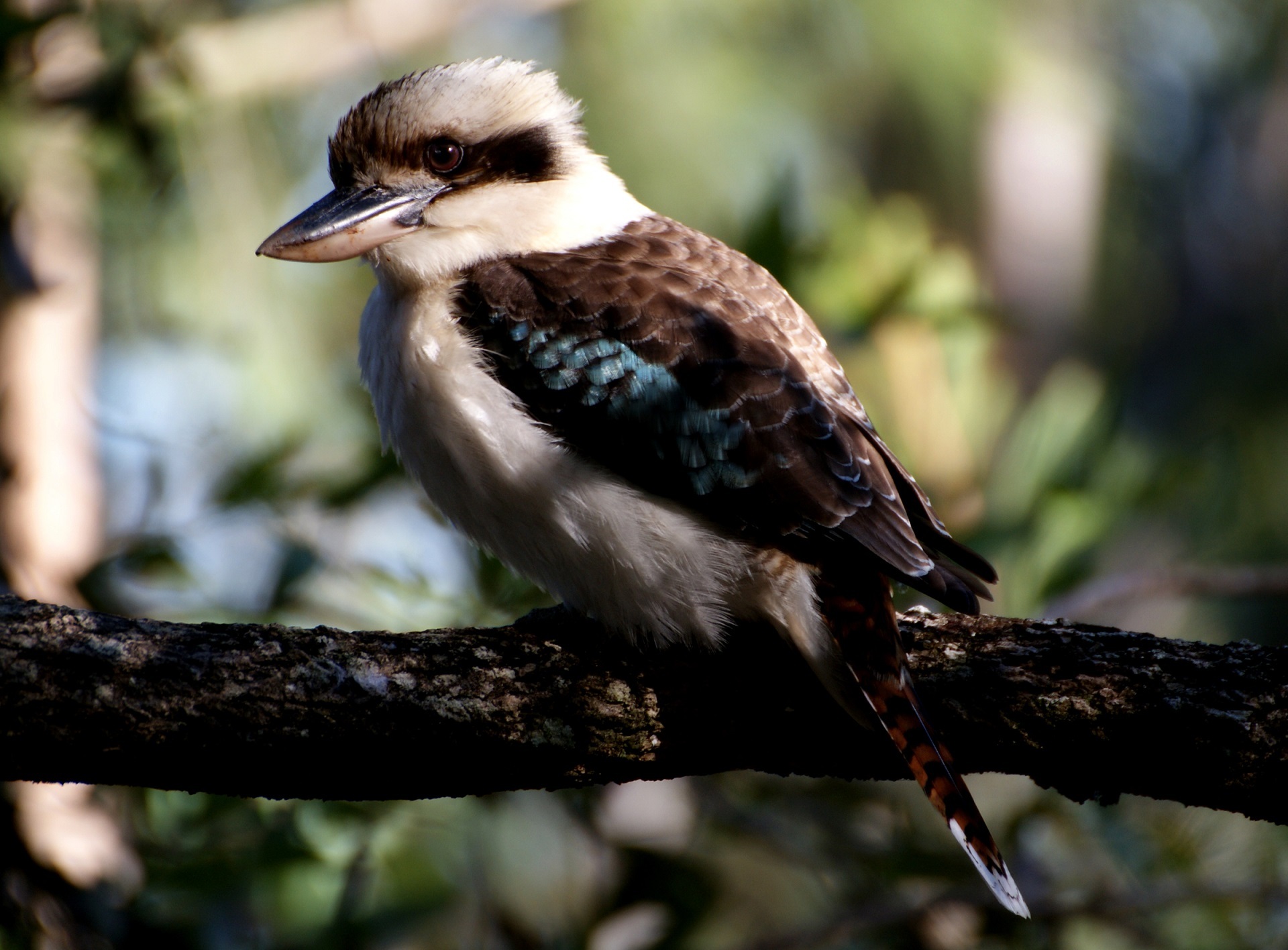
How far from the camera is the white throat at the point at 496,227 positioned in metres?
2.53

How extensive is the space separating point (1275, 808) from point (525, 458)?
4.23ft

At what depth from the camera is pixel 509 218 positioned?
261 centimetres

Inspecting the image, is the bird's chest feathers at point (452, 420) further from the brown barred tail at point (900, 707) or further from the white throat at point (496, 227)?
the brown barred tail at point (900, 707)

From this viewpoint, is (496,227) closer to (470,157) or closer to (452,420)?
(470,157)

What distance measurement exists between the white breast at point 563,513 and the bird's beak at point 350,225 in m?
0.27

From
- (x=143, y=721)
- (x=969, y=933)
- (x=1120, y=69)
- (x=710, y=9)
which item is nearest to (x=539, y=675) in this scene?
(x=143, y=721)

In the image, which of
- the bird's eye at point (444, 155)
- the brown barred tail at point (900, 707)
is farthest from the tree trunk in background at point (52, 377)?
the brown barred tail at point (900, 707)

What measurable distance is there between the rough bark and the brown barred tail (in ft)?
0.26

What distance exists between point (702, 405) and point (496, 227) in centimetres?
63

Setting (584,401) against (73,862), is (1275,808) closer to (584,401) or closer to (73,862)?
(584,401)

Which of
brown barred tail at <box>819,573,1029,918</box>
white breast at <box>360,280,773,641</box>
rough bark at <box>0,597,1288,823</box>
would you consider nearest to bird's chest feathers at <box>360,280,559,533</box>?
white breast at <box>360,280,773,641</box>

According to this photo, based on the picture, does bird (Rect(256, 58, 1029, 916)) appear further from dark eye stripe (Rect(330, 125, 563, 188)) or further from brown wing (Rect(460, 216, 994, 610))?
dark eye stripe (Rect(330, 125, 563, 188))

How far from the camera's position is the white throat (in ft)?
8.30

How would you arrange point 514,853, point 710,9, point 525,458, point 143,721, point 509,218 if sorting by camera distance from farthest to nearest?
point 710,9 → point 514,853 → point 509,218 → point 525,458 → point 143,721
